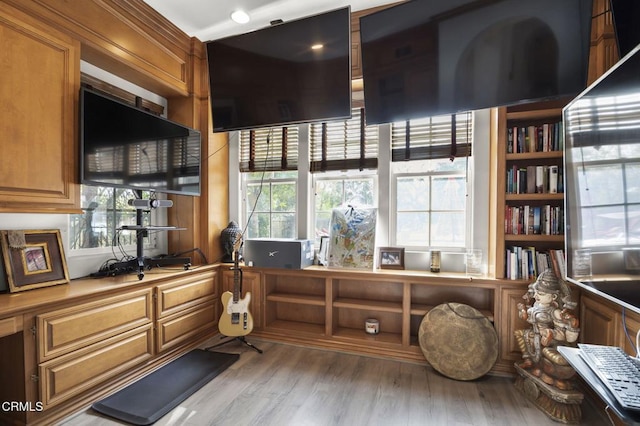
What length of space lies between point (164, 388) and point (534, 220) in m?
2.91

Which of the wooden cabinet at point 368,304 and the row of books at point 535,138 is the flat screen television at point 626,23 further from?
the wooden cabinet at point 368,304

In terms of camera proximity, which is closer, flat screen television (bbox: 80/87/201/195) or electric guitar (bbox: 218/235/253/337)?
flat screen television (bbox: 80/87/201/195)

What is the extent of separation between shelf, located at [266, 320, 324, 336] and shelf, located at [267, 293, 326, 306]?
0.76 ft

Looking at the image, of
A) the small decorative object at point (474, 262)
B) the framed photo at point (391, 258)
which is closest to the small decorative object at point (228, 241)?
the framed photo at point (391, 258)

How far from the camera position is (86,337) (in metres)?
1.82

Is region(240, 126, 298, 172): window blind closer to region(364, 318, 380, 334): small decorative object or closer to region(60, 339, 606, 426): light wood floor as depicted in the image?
region(364, 318, 380, 334): small decorative object

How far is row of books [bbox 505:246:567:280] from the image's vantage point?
6.85 feet

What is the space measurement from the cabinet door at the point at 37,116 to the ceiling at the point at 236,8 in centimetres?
91

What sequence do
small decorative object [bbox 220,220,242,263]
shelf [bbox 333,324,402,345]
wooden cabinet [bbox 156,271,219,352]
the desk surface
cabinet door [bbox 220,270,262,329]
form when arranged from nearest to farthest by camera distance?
1. the desk surface
2. wooden cabinet [bbox 156,271,219,352]
3. shelf [bbox 333,324,402,345]
4. cabinet door [bbox 220,270,262,329]
5. small decorative object [bbox 220,220,242,263]

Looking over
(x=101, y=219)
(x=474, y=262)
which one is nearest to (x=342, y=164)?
(x=474, y=262)

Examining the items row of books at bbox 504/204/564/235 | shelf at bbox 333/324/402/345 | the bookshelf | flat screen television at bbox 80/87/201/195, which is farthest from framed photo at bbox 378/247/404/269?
flat screen television at bbox 80/87/201/195

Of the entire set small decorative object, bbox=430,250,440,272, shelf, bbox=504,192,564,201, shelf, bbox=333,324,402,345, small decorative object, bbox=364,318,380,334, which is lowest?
shelf, bbox=333,324,402,345

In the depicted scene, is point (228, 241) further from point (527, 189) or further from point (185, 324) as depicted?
point (527, 189)

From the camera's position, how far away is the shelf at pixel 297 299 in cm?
274
